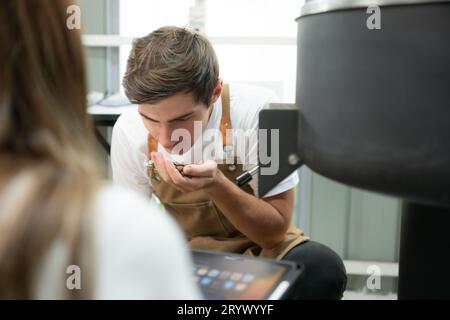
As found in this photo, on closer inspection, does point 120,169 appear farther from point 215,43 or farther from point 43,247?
→ point 43,247

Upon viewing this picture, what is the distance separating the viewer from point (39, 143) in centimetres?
32

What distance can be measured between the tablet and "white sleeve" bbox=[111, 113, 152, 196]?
0.57m

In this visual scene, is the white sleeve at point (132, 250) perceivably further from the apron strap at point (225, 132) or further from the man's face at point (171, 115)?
the apron strap at point (225, 132)

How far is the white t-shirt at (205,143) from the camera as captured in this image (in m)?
1.06

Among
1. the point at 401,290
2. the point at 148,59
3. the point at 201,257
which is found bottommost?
the point at 401,290

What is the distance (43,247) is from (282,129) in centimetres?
42

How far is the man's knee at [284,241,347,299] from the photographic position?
Answer: 0.92 metres

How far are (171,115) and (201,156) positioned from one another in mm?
167

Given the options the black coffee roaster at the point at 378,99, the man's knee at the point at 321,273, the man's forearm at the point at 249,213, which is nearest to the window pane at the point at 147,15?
the man's forearm at the point at 249,213

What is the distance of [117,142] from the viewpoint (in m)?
1.11

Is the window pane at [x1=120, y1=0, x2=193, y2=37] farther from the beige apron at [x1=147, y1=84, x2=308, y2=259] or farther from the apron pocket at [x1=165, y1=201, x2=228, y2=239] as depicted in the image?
the apron pocket at [x1=165, y1=201, x2=228, y2=239]

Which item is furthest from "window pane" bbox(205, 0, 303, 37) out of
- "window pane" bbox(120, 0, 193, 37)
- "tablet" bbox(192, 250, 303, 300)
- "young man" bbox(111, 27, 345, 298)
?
"tablet" bbox(192, 250, 303, 300)
